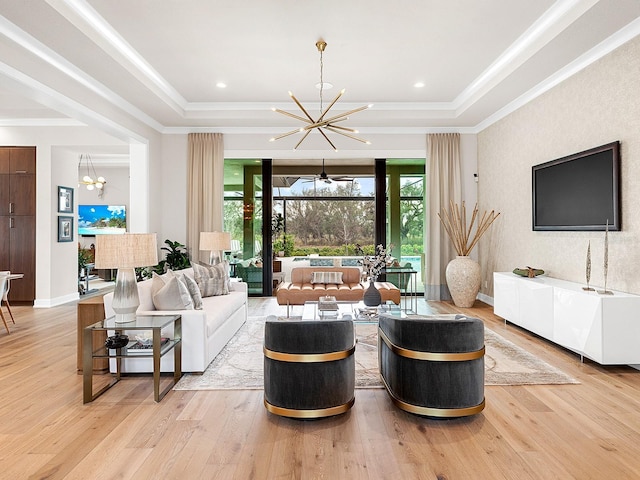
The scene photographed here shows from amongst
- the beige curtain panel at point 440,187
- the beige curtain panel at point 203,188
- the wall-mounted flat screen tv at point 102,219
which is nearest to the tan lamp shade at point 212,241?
the beige curtain panel at point 203,188

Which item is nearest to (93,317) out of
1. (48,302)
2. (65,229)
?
(48,302)

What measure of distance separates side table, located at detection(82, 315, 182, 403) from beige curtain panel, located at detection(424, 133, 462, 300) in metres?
4.85

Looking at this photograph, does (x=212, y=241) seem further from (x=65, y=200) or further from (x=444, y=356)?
(x=444, y=356)

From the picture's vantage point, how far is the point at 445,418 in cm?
260

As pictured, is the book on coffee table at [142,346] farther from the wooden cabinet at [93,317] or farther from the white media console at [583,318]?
the white media console at [583,318]

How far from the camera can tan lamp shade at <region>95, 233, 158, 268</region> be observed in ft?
9.84

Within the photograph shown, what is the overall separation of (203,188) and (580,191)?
5486 mm

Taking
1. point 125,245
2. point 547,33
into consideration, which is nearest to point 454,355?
point 125,245

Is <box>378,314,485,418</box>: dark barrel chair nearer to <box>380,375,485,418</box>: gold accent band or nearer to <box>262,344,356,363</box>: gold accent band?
<box>380,375,485,418</box>: gold accent band

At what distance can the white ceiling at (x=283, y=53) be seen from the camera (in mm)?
3586

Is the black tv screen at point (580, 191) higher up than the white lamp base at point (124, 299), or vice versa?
the black tv screen at point (580, 191)

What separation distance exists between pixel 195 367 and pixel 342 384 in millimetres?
1451

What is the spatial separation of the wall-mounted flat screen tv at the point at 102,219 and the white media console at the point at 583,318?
9.93 metres

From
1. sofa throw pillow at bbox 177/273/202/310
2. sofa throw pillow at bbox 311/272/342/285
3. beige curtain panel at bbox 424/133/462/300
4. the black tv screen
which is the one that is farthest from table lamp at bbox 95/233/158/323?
beige curtain panel at bbox 424/133/462/300
